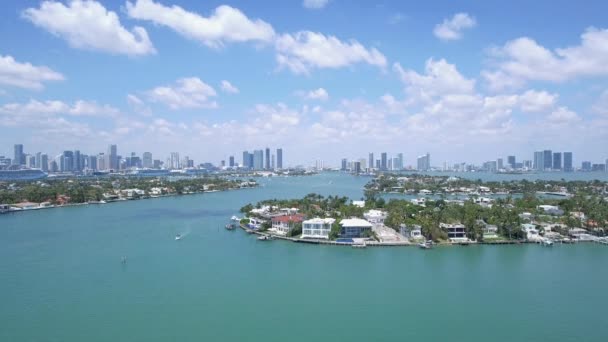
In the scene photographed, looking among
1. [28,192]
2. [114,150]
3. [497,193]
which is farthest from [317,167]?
[28,192]

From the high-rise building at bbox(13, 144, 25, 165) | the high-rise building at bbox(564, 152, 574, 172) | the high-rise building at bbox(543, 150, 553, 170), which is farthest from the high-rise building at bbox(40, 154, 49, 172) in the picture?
the high-rise building at bbox(564, 152, 574, 172)

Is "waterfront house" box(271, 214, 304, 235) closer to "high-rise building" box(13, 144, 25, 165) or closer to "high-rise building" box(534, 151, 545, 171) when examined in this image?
"high-rise building" box(13, 144, 25, 165)

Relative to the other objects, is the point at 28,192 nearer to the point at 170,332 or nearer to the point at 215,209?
the point at 215,209

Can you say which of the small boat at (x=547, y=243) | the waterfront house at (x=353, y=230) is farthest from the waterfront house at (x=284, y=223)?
the small boat at (x=547, y=243)

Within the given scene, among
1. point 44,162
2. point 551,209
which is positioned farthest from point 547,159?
point 44,162

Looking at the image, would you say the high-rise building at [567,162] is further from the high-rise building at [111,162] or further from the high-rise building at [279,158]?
the high-rise building at [111,162]

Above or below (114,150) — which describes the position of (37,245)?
below
